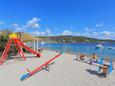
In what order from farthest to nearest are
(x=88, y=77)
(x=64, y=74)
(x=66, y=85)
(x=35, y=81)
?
(x=64, y=74)
(x=88, y=77)
(x=35, y=81)
(x=66, y=85)

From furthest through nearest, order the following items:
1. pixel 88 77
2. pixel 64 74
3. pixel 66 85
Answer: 1. pixel 64 74
2. pixel 88 77
3. pixel 66 85

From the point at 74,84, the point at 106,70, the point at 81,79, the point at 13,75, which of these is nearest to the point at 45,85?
the point at 74,84

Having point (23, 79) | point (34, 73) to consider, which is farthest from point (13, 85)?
point (34, 73)

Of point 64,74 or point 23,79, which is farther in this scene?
point 64,74

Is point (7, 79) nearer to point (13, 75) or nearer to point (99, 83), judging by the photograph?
point (13, 75)

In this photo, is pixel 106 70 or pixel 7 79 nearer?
pixel 7 79

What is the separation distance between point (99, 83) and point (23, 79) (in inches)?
133

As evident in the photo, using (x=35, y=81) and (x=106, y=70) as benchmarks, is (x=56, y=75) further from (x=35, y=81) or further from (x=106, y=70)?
(x=106, y=70)

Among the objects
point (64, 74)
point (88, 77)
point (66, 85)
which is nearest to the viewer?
point (66, 85)

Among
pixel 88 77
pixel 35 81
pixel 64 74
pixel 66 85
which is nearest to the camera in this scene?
pixel 66 85

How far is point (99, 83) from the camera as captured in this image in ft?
21.2

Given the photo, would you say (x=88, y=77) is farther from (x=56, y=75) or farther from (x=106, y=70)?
(x=56, y=75)

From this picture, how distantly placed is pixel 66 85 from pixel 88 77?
158cm

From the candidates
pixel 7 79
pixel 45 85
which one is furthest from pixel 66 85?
pixel 7 79
